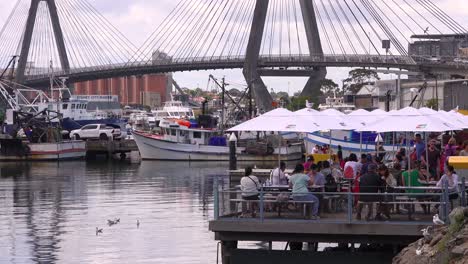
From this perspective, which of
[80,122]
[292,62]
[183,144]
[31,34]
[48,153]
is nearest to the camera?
[48,153]

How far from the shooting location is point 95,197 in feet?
177

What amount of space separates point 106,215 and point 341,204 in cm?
2099

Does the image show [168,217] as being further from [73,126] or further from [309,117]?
[73,126]

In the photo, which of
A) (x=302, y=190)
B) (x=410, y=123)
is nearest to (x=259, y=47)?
(x=410, y=123)

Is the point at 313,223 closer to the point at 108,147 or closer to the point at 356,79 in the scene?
the point at 108,147

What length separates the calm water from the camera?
107 ft

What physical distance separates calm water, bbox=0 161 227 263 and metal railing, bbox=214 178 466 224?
5829 mm

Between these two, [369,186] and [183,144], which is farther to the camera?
[183,144]

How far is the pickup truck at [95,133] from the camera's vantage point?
101625 millimetres

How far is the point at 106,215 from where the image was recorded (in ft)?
146

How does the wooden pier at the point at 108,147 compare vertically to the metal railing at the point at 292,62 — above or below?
below

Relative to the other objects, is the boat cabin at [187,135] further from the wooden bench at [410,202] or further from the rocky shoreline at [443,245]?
the rocky shoreline at [443,245]

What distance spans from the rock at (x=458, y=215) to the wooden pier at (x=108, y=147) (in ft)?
246

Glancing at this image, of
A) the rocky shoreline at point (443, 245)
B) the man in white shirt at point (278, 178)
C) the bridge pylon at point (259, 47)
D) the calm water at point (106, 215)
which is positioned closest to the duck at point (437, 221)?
the rocky shoreline at point (443, 245)
